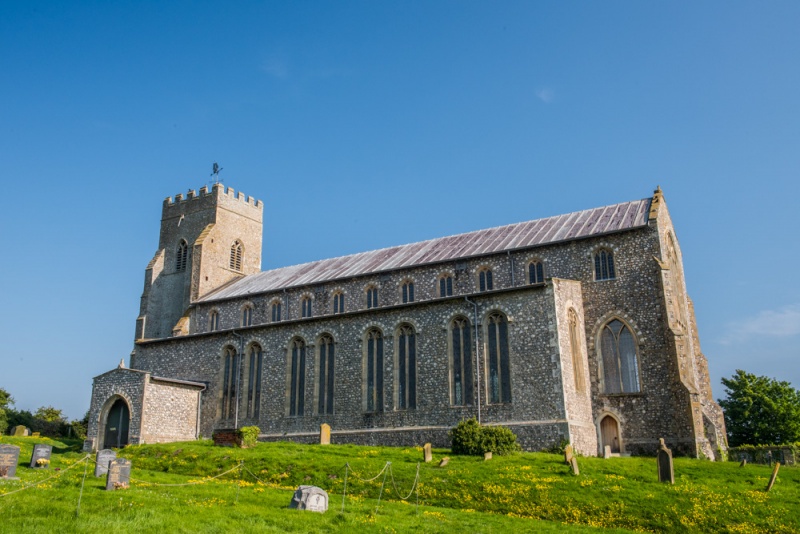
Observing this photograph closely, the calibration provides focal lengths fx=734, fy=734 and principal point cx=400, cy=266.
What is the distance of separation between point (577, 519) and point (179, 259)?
43.2 metres

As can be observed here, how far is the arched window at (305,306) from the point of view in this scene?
4672 cm

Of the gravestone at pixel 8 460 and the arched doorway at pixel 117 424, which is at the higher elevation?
the arched doorway at pixel 117 424

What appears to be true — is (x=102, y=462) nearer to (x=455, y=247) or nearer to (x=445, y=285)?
(x=445, y=285)

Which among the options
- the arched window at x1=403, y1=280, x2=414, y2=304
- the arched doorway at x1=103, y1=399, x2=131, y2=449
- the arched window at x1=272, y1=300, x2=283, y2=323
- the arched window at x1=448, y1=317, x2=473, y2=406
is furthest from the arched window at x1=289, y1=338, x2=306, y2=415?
the arched window at x1=448, y1=317, x2=473, y2=406

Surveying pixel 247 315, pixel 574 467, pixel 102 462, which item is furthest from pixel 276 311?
pixel 574 467

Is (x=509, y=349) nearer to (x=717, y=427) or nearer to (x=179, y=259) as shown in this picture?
(x=717, y=427)

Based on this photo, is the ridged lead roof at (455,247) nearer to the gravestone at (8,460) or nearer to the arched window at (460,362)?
the arched window at (460,362)

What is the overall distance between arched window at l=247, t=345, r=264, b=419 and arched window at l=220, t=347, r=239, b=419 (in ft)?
2.88

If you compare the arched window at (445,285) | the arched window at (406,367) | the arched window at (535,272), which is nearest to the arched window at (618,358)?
the arched window at (535,272)

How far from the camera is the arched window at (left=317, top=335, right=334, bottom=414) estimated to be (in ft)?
132

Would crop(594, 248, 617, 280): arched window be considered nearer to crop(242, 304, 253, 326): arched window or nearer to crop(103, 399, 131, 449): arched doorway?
crop(242, 304, 253, 326): arched window

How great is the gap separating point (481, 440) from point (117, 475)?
14.6 metres

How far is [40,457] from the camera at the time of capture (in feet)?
90.6

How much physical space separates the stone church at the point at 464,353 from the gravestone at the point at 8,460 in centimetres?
1583
